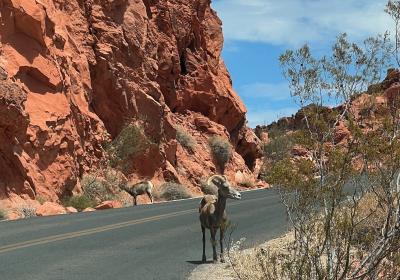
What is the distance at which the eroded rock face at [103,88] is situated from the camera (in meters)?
26.0

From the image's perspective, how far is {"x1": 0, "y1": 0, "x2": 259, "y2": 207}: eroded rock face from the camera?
26.0 m

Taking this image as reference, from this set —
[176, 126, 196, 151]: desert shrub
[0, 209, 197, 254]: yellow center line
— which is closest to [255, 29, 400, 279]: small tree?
[0, 209, 197, 254]: yellow center line

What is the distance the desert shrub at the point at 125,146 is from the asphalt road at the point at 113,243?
13.3 metres

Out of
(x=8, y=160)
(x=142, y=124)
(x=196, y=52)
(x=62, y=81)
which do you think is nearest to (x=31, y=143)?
(x=8, y=160)

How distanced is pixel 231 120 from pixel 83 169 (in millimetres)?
24897

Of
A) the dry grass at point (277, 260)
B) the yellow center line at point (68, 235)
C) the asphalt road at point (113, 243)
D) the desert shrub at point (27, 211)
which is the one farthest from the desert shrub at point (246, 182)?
the dry grass at point (277, 260)

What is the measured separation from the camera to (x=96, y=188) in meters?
29.3

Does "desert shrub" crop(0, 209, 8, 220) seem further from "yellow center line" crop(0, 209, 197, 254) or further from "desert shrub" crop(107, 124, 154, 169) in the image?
"desert shrub" crop(107, 124, 154, 169)

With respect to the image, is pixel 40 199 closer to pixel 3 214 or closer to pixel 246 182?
pixel 3 214

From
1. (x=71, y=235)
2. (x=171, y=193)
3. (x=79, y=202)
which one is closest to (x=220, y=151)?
(x=171, y=193)

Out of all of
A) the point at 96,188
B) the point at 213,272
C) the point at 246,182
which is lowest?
the point at 213,272

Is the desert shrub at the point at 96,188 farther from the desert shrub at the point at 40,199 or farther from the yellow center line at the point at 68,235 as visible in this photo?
the yellow center line at the point at 68,235

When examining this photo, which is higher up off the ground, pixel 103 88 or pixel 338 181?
pixel 103 88

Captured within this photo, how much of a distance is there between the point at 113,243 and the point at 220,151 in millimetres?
34071
